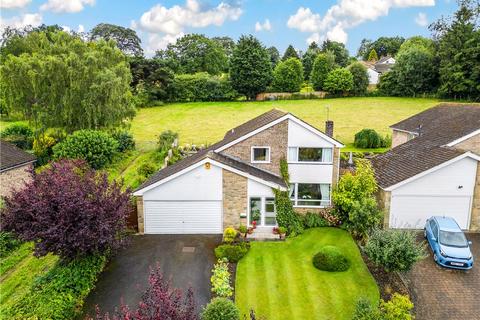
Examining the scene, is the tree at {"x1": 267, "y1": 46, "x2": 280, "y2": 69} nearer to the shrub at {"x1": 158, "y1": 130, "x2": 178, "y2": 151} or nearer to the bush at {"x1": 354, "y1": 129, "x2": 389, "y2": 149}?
the bush at {"x1": 354, "y1": 129, "x2": 389, "y2": 149}

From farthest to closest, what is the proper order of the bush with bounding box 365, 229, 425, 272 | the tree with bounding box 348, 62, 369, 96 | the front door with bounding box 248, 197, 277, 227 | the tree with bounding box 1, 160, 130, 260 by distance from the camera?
the tree with bounding box 348, 62, 369, 96, the front door with bounding box 248, 197, 277, 227, the bush with bounding box 365, 229, 425, 272, the tree with bounding box 1, 160, 130, 260

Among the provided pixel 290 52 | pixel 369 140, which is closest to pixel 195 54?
pixel 290 52

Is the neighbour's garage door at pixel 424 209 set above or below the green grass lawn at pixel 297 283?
above

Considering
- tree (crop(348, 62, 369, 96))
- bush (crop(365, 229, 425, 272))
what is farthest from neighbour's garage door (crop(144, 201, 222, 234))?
tree (crop(348, 62, 369, 96))

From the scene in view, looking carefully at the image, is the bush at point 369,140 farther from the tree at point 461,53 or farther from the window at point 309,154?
the tree at point 461,53

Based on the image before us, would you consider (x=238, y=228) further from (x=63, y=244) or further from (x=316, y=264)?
(x=63, y=244)

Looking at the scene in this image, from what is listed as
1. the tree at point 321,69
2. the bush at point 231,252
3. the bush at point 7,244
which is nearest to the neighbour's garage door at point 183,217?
the bush at point 231,252

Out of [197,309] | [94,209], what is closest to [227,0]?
[94,209]
